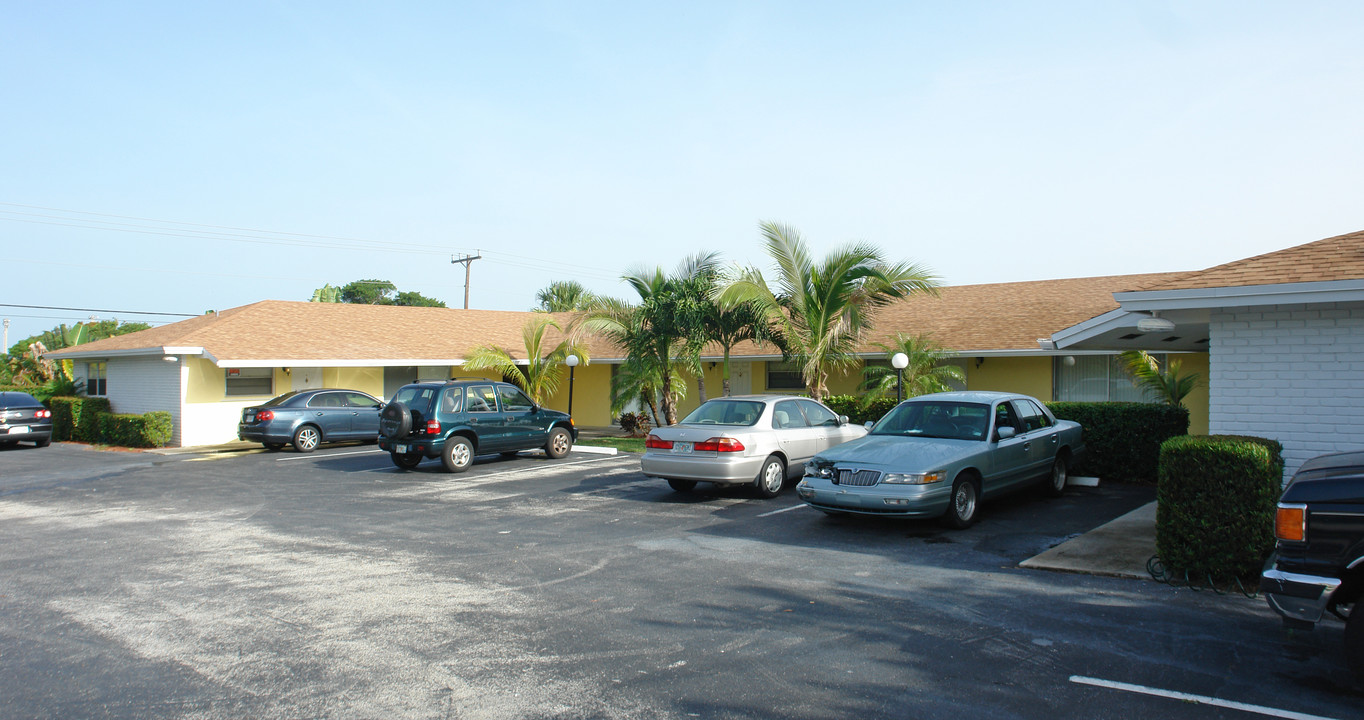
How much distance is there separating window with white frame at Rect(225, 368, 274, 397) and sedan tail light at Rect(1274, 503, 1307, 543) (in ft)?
78.5

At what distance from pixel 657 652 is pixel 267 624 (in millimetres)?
3008

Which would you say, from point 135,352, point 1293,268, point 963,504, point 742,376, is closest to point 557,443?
point 742,376

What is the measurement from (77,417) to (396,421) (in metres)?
15.5

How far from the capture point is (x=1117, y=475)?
42.9 feet

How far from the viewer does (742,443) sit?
11.3 meters

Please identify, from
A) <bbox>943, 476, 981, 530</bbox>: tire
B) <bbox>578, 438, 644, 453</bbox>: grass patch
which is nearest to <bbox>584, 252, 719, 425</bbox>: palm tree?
<bbox>578, 438, 644, 453</bbox>: grass patch

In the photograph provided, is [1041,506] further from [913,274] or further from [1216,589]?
[913,274]

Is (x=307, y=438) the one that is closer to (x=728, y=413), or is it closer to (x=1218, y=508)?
(x=728, y=413)

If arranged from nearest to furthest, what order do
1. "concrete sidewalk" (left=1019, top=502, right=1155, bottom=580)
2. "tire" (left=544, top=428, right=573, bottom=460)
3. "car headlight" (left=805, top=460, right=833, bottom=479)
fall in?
"concrete sidewalk" (left=1019, top=502, right=1155, bottom=580)
"car headlight" (left=805, top=460, right=833, bottom=479)
"tire" (left=544, top=428, right=573, bottom=460)

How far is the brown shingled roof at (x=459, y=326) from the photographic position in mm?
18406

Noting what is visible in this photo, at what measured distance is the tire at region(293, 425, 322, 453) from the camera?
2003cm

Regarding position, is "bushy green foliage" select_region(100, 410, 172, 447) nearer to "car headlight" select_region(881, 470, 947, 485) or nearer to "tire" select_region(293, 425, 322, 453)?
"tire" select_region(293, 425, 322, 453)

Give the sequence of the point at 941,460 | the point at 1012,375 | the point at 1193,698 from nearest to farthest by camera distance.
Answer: the point at 1193,698, the point at 941,460, the point at 1012,375

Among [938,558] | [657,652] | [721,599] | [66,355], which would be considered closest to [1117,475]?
[938,558]
